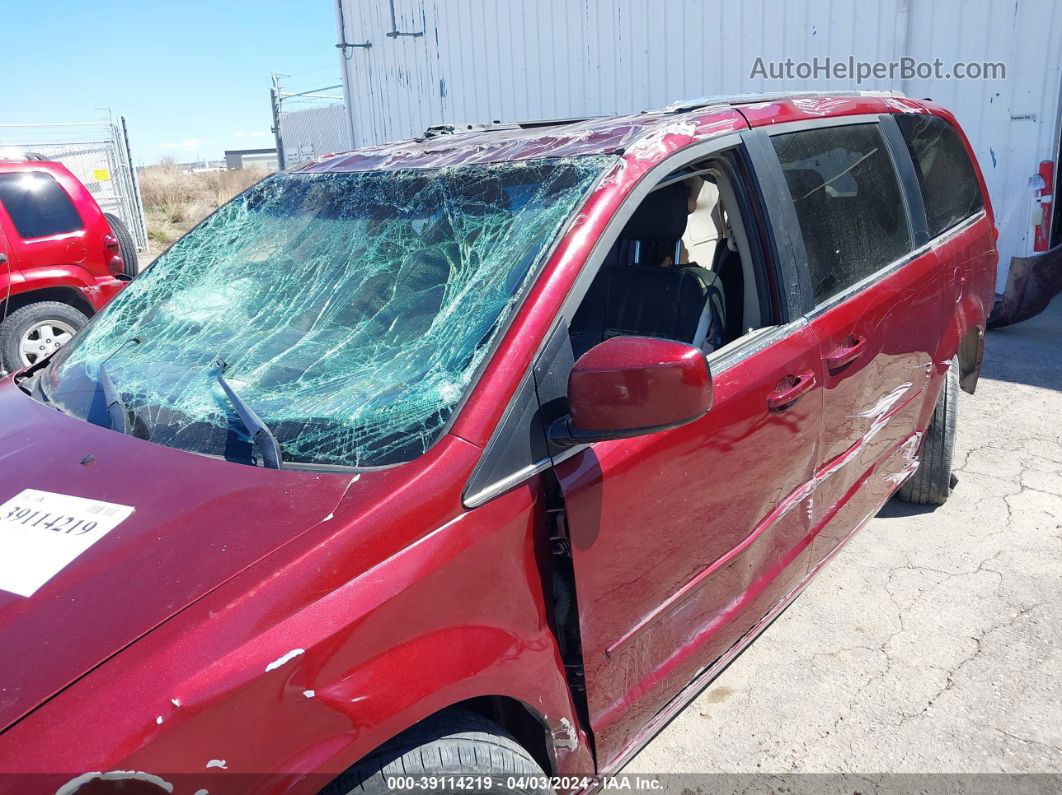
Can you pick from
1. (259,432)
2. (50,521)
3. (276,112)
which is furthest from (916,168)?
(276,112)

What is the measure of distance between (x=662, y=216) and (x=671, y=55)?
6833 millimetres

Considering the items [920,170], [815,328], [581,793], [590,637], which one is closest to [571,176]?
[815,328]

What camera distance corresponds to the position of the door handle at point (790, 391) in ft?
7.32

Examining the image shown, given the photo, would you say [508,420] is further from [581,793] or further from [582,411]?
[581,793]

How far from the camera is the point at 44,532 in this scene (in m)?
1.54

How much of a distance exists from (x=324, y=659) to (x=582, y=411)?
0.64 meters

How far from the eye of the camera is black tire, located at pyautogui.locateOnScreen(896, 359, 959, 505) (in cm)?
363

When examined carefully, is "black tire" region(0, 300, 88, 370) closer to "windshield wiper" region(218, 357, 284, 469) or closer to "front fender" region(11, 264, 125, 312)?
"front fender" region(11, 264, 125, 312)

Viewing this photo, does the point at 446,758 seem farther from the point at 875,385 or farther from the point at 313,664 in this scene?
the point at 875,385

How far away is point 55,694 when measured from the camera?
1213mm

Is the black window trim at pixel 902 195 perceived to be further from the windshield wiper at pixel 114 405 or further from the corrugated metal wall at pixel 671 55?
the corrugated metal wall at pixel 671 55

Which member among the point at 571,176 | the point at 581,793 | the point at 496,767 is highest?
the point at 571,176

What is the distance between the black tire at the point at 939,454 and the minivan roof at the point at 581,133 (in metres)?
1.27

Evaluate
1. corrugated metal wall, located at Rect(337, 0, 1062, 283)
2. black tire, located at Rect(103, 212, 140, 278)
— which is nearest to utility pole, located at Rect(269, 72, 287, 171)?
corrugated metal wall, located at Rect(337, 0, 1062, 283)
